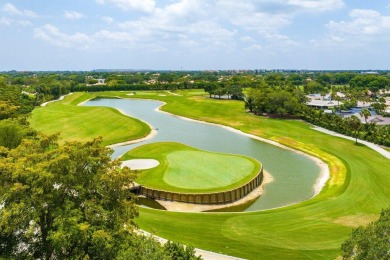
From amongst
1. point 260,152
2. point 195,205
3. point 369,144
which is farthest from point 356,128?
point 195,205

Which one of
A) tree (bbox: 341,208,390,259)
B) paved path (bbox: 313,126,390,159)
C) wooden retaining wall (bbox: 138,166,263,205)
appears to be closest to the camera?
tree (bbox: 341,208,390,259)

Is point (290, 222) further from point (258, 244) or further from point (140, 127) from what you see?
point (140, 127)

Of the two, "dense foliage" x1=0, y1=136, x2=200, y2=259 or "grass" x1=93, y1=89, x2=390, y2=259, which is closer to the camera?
"dense foliage" x1=0, y1=136, x2=200, y2=259

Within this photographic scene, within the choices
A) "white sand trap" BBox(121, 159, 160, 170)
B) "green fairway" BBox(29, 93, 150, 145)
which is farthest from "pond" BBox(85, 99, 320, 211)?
"white sand trap" BBox(121, 159, 160, 170)

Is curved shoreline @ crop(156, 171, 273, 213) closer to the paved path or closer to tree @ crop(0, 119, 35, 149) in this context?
tree @ crop(0, 119, 35, 149)

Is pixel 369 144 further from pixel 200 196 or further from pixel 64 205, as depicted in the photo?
pixel 64 205

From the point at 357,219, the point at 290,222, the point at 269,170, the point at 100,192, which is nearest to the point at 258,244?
the point at 290,222
